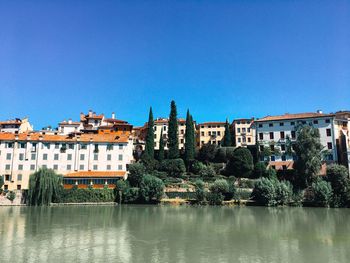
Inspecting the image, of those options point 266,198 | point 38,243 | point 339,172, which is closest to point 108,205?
point 266,198

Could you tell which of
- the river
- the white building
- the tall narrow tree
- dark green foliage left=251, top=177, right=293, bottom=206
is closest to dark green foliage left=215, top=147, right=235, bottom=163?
the tall narrow tree

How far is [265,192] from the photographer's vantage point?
49.4 m

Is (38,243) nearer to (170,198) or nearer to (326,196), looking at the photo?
(170,198)

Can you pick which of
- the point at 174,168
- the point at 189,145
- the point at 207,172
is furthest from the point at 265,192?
the point at 189,145

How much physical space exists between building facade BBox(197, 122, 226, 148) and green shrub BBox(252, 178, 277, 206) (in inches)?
1557

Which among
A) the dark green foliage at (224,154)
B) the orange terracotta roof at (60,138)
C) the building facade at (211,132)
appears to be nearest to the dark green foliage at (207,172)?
the dark green foliage at (224,154)

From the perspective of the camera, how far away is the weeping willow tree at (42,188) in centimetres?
5091

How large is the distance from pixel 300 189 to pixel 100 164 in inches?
1451

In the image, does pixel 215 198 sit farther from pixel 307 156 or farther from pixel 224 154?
pixel 224 154

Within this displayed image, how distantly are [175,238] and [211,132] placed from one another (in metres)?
68.0

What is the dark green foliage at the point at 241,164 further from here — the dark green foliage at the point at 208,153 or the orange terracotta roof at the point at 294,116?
the orange terracotta roof at the point at 294,116

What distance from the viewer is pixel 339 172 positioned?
4891 cm

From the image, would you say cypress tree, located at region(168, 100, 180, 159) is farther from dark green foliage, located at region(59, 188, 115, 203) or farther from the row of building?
dark green foliage, located at region(59, 188, 115, 203)

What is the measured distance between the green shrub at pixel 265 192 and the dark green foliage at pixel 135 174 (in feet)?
64.7
